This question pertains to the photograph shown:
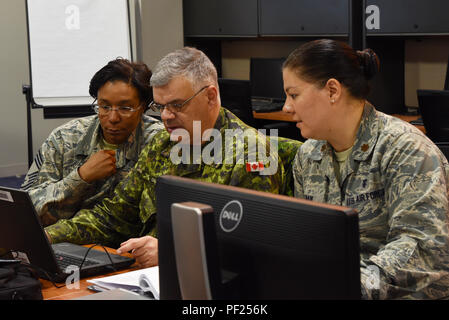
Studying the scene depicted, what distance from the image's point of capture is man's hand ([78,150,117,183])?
2342 mm

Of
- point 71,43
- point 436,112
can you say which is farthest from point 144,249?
point 71,43

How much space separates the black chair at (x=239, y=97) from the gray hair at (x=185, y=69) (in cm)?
279

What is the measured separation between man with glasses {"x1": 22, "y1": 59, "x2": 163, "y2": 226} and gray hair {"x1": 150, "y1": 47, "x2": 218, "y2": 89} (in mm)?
387

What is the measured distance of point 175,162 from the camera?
2.09 metres

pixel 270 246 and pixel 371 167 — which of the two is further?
pixel 371 167

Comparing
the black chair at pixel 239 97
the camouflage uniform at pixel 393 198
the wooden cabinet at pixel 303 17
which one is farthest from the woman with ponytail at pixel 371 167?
the wooden cabinet at pixel 303 17

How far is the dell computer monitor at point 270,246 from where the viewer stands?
91 centimetres

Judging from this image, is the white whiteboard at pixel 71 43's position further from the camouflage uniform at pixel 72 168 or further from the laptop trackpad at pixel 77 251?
→ the laptop trackpad at pixel 77 251

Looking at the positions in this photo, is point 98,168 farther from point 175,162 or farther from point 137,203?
point 175,162

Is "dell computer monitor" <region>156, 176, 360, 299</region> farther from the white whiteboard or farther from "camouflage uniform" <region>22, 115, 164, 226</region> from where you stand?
the white whiteboard

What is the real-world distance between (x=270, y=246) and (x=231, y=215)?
8cm
